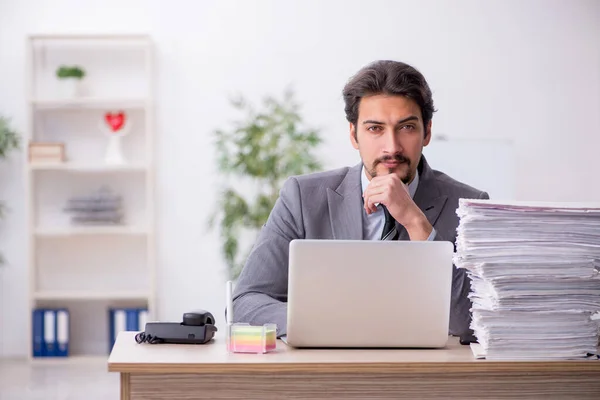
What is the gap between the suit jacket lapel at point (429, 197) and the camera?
2.69 metres

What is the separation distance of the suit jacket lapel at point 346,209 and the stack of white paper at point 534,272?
78cm

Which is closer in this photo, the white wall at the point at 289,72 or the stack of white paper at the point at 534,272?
the stack of white paper at the point at 534,272

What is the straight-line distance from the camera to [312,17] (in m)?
6.36

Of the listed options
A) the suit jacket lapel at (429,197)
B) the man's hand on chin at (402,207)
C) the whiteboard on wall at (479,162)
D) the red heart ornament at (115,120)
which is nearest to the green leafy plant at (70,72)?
the red heart ornament at (115,120)

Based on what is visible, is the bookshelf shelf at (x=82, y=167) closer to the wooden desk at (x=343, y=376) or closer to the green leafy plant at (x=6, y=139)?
the green leafy plant at (x=6, y=139)

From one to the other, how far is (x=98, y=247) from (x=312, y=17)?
7.51 ft

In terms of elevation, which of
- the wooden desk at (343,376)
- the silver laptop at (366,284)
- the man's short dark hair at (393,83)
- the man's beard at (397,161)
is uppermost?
the man's short dark hair at (393,83)

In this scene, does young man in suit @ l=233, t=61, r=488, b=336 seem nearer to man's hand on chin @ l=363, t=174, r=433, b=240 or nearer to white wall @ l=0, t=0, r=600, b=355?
man's hand on chin @ l=363, t=174, r=433, b=240

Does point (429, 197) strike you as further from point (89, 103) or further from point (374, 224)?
point (89, 103)

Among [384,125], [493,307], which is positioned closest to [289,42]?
[384,125]

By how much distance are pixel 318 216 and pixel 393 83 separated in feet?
1.53

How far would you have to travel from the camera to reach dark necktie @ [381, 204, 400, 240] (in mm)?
2582

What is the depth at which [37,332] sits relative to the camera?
20.0 ft

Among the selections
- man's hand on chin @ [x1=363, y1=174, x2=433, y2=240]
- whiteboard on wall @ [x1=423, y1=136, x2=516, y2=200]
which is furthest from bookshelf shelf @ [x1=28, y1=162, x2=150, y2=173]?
man's hand on chin @ [x1=363, y1=174, x2=433, y2=240]
